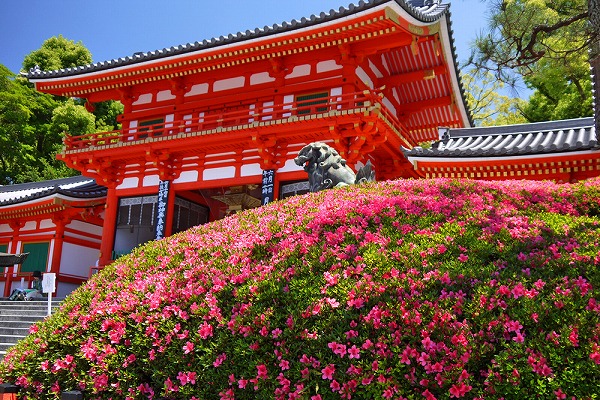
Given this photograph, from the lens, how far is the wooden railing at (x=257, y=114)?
12.0 meters

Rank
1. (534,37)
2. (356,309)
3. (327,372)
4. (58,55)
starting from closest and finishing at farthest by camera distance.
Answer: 1. (327,372)
2. (356,309)
3. (534,37)
4. (58,55)

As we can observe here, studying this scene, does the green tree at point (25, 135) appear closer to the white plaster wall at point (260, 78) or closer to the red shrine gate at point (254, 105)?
the red shrine gate at point (254, 105)

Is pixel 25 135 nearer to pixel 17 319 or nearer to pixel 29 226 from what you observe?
pixel 29 226

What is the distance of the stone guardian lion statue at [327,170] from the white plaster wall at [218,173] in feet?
21.5

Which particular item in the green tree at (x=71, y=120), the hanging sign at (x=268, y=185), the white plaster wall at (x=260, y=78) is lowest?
the hanging sign at (x=268, y=185)

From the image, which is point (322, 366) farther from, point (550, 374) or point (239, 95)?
point (239, 95)

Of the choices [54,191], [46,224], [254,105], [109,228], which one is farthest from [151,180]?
[46,224]

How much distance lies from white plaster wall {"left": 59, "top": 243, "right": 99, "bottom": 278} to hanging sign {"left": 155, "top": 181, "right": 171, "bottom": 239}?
5.24 metres

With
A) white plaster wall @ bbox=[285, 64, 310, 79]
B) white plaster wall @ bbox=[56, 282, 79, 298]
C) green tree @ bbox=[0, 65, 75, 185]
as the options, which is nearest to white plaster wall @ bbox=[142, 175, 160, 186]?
white plaster wall @ bbox=[285, 64, 310, 79]

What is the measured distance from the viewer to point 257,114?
12.9 meters

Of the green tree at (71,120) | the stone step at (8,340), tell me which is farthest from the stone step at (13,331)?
the green tree at (71,120)

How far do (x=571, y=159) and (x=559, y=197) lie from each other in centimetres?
595

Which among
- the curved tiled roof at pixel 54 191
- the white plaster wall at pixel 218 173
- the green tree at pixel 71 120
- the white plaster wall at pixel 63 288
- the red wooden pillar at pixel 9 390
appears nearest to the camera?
the red wooden pillar at pixel 9 390

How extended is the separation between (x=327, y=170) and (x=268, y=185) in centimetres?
586
